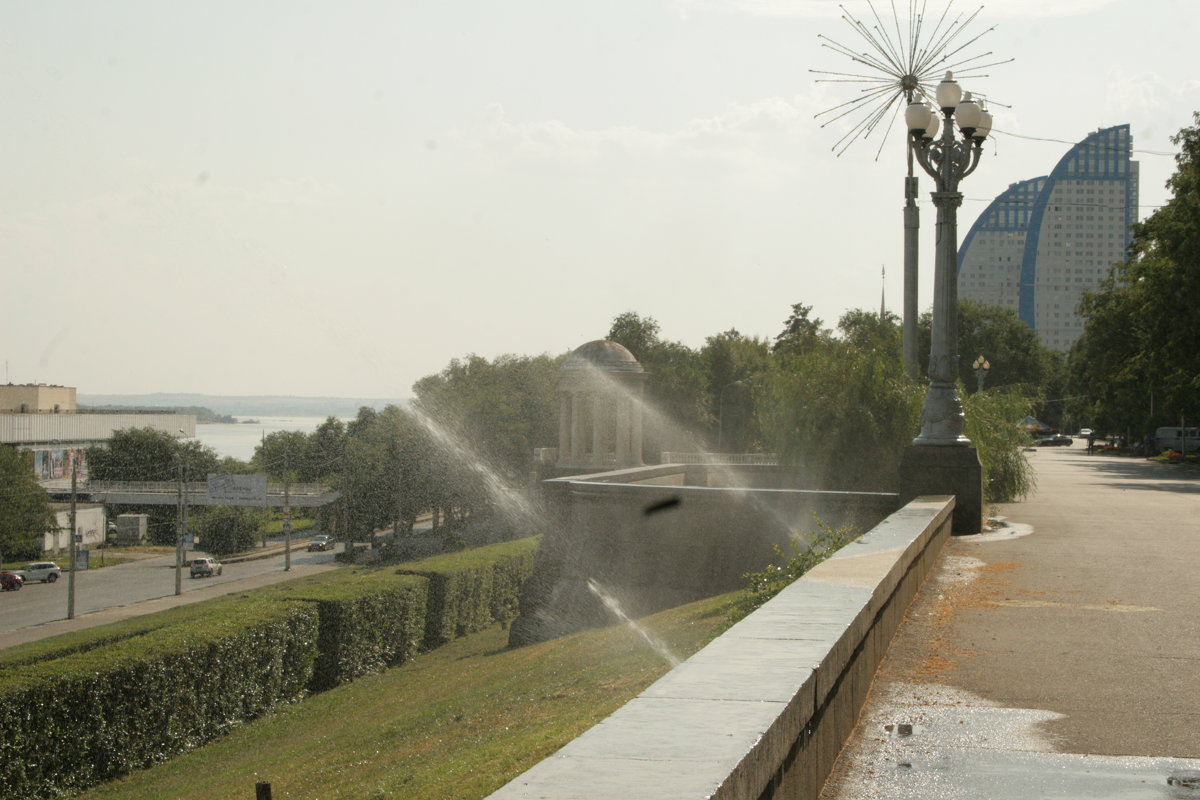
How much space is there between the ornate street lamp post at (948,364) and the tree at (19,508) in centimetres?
6781

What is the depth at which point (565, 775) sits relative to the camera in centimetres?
325

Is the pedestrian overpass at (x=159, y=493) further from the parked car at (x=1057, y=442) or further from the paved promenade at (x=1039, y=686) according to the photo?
the paved promenade at (x=1039, y=686)

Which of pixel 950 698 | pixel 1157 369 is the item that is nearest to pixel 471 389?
pixel 1157 369

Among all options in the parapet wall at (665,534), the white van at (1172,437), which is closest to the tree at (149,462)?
the white van at (1172,437)

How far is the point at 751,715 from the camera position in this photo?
13.4 ft

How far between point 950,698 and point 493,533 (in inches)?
2940

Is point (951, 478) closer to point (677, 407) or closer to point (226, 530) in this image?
point (677, 407)

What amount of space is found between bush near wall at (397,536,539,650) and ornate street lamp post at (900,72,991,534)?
79.0 ft

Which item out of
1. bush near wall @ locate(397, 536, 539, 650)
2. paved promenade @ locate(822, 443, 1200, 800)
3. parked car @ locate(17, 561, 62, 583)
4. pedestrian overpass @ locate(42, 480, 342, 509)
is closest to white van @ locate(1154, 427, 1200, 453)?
bush near wall @ locate(397, 536, 539, 650)

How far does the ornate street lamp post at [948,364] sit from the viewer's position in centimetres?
1720

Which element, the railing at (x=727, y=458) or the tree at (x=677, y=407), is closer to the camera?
the railing at (x=727, y=458)

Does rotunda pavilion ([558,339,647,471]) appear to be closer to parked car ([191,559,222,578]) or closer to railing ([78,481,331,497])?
parked car ([191,559,222,578])

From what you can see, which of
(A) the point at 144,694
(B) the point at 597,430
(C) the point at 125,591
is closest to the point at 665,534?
(A) the point at 144,694

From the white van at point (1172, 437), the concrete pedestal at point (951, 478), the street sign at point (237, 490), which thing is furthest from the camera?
the street sign at point (237, 490)
